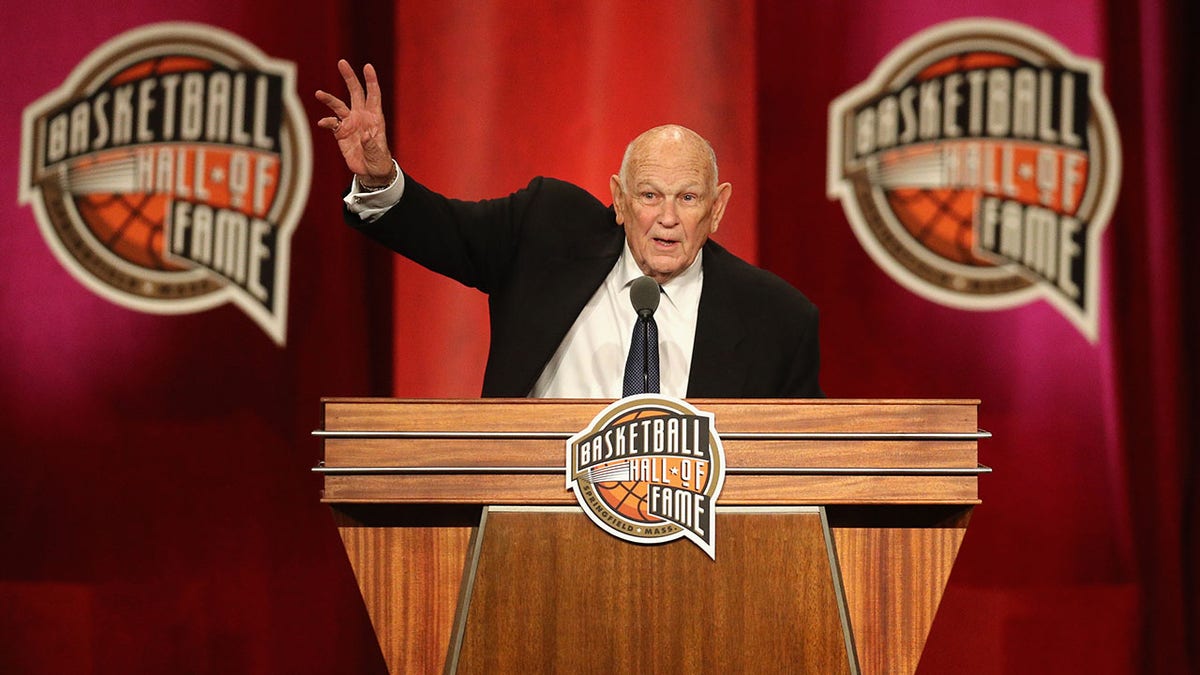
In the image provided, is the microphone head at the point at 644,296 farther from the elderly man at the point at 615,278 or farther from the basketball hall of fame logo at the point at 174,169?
the basketball hall of fame logo at the point at 174,169

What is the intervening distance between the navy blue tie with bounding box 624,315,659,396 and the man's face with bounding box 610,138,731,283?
310 millimetres

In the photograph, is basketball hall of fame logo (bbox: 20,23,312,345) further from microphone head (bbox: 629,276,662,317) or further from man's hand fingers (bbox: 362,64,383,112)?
microphone head (bbox: 629,276,662,317)

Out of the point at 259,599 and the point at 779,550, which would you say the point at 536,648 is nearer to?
the point at 779,550

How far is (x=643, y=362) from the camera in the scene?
162cm

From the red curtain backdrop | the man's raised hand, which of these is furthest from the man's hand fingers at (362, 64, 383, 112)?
the red curtain backdrop

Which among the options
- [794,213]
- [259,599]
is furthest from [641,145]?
[259,599]

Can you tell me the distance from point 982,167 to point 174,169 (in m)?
2.03

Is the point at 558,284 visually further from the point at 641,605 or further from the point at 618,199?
the point at 641,605

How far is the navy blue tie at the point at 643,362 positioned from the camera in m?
1.60

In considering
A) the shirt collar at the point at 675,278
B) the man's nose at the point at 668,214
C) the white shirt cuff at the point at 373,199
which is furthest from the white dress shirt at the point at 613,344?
the white shirt cuff at the point at 373,199

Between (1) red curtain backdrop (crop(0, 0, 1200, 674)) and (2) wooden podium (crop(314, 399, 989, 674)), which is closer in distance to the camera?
(2) wooden podium (crop(314, 399, 989, 674))

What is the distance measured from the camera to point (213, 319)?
2.97 m

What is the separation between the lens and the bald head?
1.88 m

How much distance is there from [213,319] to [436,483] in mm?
1805
